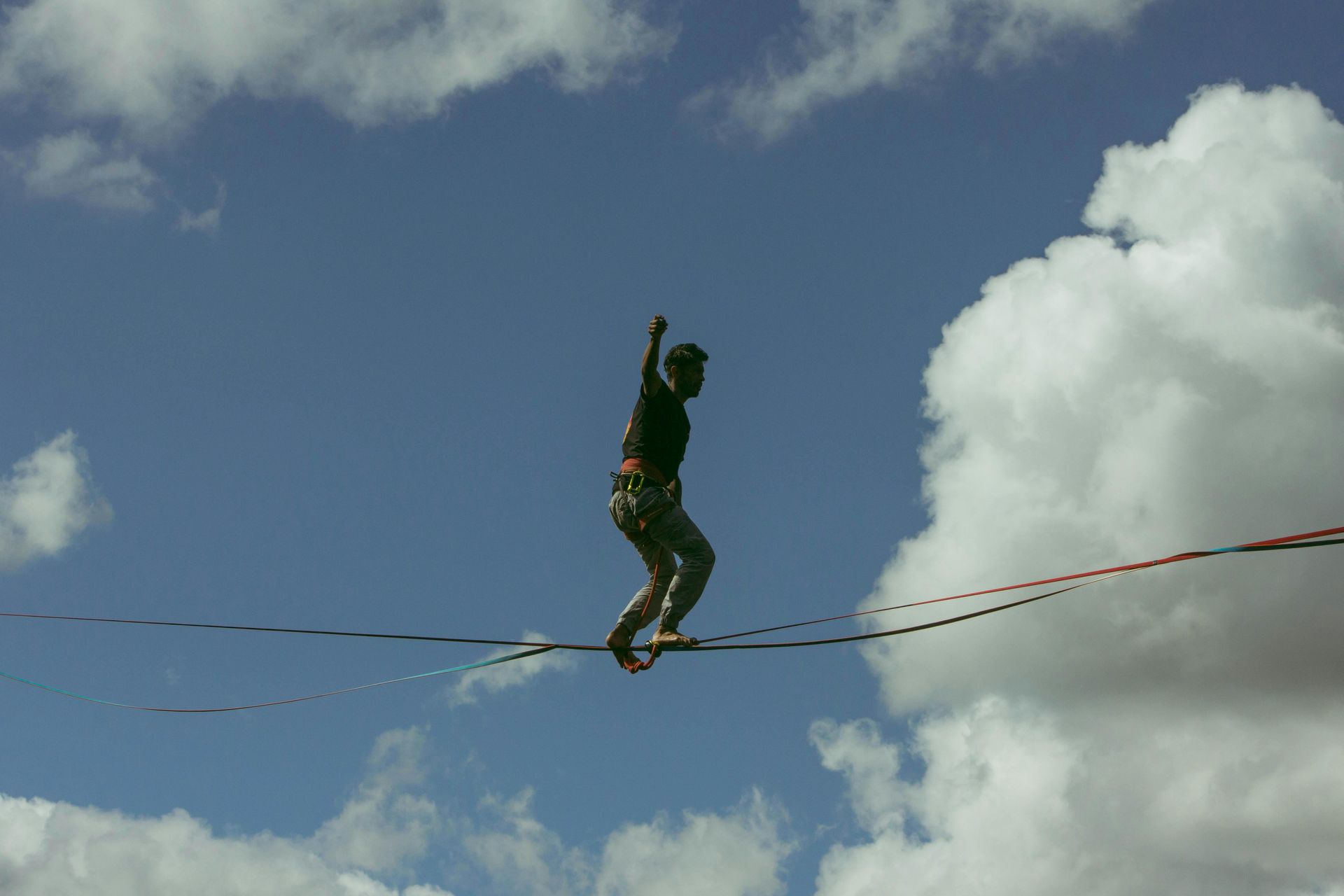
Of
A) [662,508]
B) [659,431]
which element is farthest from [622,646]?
[659,431]

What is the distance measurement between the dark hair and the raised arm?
0.30m

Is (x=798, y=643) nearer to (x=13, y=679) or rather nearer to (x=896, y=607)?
(x=896, y=607)

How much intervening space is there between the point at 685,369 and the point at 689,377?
0.22ft

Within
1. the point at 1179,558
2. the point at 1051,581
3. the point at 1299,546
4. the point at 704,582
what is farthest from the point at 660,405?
the point at 1299,546

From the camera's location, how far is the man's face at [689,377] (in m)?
9.45

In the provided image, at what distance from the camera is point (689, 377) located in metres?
9.47

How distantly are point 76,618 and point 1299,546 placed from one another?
8.95m

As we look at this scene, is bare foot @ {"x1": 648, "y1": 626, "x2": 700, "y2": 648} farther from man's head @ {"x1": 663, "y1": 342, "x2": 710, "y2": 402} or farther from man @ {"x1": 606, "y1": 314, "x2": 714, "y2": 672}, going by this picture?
man's head @ {"x1": 663, "y1": 342, "x2": 710, "y2": 402}

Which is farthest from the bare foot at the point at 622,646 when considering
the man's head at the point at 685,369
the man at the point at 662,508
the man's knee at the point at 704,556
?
the man's head at the point at 685,369

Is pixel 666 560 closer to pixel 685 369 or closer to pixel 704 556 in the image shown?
pixel 704 556

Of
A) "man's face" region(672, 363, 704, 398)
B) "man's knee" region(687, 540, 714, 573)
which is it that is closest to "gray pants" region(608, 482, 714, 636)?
"man's knee" region(687, 540, 714, 573)

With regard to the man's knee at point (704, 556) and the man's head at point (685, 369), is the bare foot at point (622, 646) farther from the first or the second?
the man's head at point (685, 369)

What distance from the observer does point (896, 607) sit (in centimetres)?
845

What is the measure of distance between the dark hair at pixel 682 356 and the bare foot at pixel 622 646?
6.05ft
